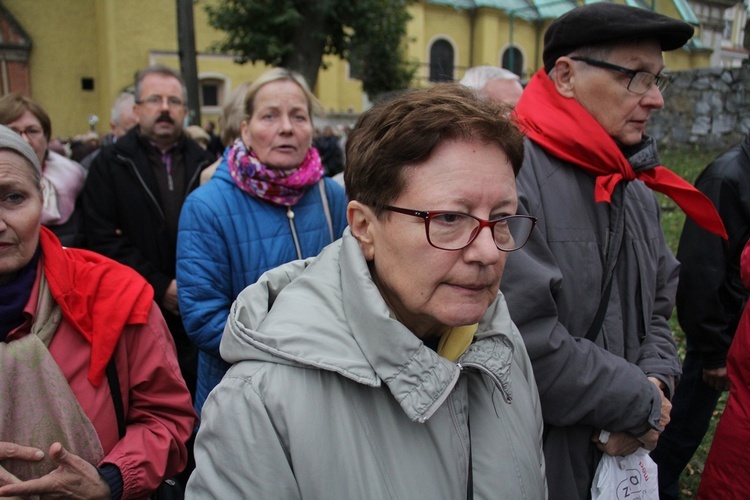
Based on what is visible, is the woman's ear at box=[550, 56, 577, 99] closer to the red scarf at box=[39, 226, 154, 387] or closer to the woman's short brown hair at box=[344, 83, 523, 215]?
the woman's short brown hair at box=[344, 83, 523, 215]

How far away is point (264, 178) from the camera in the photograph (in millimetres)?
2732

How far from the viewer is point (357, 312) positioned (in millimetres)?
1322

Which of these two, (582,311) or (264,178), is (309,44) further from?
(582,311)

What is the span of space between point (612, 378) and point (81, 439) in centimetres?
159

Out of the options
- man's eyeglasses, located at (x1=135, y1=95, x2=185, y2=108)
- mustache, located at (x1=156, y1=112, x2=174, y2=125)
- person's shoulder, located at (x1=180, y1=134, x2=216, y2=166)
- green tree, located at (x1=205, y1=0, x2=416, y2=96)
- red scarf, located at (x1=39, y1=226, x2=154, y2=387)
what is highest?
green tree, located at (x1=205, y1=0, x2=416, y2=96)


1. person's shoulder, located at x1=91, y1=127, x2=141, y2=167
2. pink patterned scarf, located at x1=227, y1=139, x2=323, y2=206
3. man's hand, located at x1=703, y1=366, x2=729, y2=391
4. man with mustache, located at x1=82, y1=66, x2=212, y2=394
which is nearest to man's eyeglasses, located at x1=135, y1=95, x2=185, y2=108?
man with mustache, located at x1=82, y1=66, x2=212, y2=394

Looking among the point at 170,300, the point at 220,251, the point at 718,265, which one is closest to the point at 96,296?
the point at 220,251

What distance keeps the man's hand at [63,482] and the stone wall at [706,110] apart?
1392 centimetres

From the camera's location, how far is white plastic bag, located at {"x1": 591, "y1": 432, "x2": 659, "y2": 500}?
191 cm

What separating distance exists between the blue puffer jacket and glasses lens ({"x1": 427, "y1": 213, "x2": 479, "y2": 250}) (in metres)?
1.39

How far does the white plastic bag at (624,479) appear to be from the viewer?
1.91m

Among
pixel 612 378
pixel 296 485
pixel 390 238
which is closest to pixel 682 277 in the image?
pixel 612 378

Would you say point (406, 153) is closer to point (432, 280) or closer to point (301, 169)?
point (432, 280)

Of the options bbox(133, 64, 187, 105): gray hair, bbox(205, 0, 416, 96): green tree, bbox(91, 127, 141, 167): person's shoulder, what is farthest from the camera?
bbox(205, 0, 416, 96): green tree
